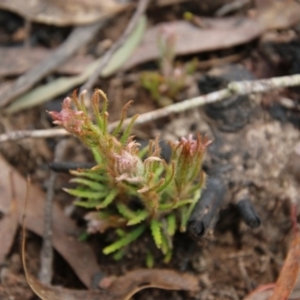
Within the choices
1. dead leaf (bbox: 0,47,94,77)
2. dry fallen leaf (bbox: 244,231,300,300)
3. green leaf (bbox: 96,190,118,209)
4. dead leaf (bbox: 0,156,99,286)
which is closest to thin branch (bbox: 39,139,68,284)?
dead leaf (bbox: 0,156,99,286)

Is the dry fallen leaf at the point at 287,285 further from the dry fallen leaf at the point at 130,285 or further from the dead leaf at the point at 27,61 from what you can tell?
the dead leaf at the point at 27,61

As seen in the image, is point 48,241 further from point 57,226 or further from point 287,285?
point 287,285

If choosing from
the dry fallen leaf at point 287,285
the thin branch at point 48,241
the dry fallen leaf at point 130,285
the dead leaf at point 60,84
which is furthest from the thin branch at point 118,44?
the dry fallen leaf at point 287,285

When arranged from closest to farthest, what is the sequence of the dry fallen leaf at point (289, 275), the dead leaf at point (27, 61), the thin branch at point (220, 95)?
the dry fallen leaf at point (289, 275) < the thin branch at point (220, 95) < the dead leaf at point (27, 61)

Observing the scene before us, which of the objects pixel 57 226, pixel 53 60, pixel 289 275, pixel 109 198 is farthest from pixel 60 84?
pixel 289 275

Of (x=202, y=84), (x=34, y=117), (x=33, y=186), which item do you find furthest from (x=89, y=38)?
(x=33, y=186)

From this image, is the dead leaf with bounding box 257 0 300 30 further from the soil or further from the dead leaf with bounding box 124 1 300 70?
the soil
